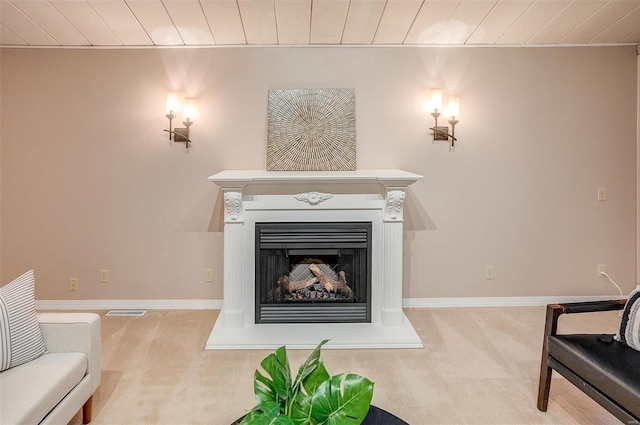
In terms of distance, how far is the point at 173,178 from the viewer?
3518mm

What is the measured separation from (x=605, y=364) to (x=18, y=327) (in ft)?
8.58

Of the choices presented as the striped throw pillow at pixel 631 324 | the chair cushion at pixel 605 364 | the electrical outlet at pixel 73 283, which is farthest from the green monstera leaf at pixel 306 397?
the electrical outlet at pixel 73 283

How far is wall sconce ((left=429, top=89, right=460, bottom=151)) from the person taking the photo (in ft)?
11.3

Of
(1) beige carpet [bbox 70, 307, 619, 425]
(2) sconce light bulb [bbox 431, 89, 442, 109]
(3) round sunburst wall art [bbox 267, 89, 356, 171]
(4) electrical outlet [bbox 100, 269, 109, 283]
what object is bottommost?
(1) beige carpet [bbox 70, 307, 619, 425]

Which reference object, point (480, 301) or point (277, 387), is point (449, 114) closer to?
→ point (480, 301)

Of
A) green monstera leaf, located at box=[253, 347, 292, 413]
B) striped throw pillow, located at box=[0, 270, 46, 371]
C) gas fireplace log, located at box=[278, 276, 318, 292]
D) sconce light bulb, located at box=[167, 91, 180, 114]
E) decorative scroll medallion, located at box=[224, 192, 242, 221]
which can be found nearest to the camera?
green monstera leaf, located at box=[253, 347, 292, 413]

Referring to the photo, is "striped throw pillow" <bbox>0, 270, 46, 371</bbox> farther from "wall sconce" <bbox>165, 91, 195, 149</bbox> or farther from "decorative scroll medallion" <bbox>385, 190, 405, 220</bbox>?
"decorative scroll medallion" <bbox>385, 190, 405, 220</bbox>

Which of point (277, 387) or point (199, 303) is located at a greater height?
point (277, 387)

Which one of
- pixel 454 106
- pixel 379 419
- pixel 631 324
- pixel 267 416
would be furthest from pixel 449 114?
pixel 267 416

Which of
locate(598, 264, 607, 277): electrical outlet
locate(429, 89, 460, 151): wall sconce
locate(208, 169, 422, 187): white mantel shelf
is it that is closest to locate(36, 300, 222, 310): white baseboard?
locate(208, 169, 422, 187): white mantel shelf

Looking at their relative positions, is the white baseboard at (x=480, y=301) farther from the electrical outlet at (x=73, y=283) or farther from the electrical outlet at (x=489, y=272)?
the electrical outlet at (x=73, y=283)

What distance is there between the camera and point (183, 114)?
3.45 meters

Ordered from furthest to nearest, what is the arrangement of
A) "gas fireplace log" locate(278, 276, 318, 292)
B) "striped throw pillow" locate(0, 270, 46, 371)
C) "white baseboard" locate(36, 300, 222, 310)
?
"white baseboard" locate(36, 300, 222, 310) < "gas fireplace log" locate(278, 276, 318, 292) < "striped throw pillow" locate(0, 270, 46, 371)

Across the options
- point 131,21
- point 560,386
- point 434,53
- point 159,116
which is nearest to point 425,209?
point 434,53
